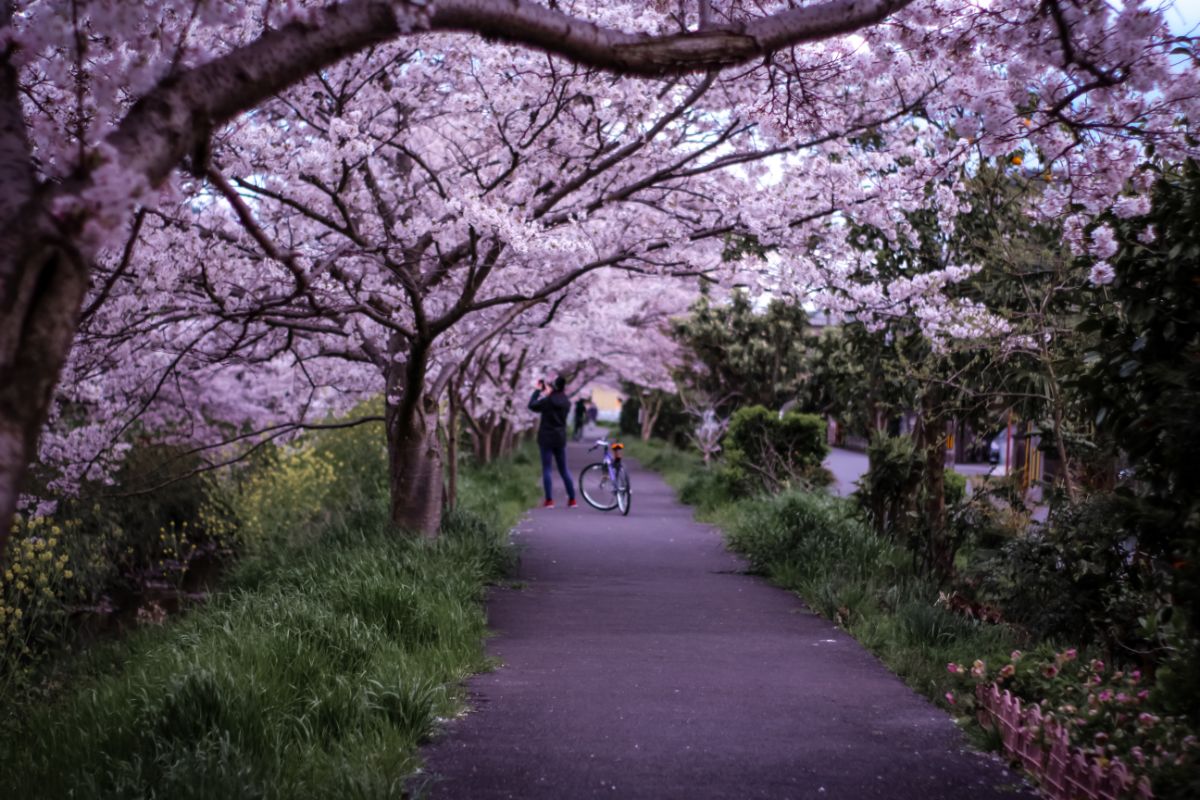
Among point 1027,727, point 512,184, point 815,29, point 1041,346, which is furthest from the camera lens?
point 512,184

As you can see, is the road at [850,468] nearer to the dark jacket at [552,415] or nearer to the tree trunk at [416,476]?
the dark jacket at [552,415]

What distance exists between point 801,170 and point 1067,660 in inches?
219

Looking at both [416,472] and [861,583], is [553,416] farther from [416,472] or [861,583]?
[861,583]

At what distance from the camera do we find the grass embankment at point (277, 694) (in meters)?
4.57

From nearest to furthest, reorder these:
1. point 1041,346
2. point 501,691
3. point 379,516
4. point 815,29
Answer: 1. point 815,29
2. point 501,691
3. point 1041,346
4. point 379,516

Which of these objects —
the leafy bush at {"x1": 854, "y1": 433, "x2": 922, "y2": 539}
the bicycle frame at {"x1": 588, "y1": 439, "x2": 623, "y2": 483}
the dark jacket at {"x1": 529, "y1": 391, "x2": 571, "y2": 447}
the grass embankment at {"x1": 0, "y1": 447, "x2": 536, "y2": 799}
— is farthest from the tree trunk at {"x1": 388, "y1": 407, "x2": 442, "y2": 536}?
the bicycle frame at {"x1": 588, "y1": 439, "x2": 623, "y2": 483}

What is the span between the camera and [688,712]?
19.5ft

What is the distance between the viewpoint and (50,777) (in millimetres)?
5086

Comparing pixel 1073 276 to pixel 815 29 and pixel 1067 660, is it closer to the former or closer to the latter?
pixel 1067 660

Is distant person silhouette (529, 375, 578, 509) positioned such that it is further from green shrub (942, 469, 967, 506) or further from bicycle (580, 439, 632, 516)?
green shrub (942, 469, 967, 506)

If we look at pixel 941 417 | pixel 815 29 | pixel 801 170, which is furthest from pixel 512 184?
pixel 815 29

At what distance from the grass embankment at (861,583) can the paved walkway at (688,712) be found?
19cm

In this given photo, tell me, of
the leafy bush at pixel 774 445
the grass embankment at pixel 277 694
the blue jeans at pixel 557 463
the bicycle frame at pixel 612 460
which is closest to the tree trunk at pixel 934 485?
the grass embankment at pixel 277 694

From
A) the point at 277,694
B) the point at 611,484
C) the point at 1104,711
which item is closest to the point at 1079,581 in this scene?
the point at 1104,711
